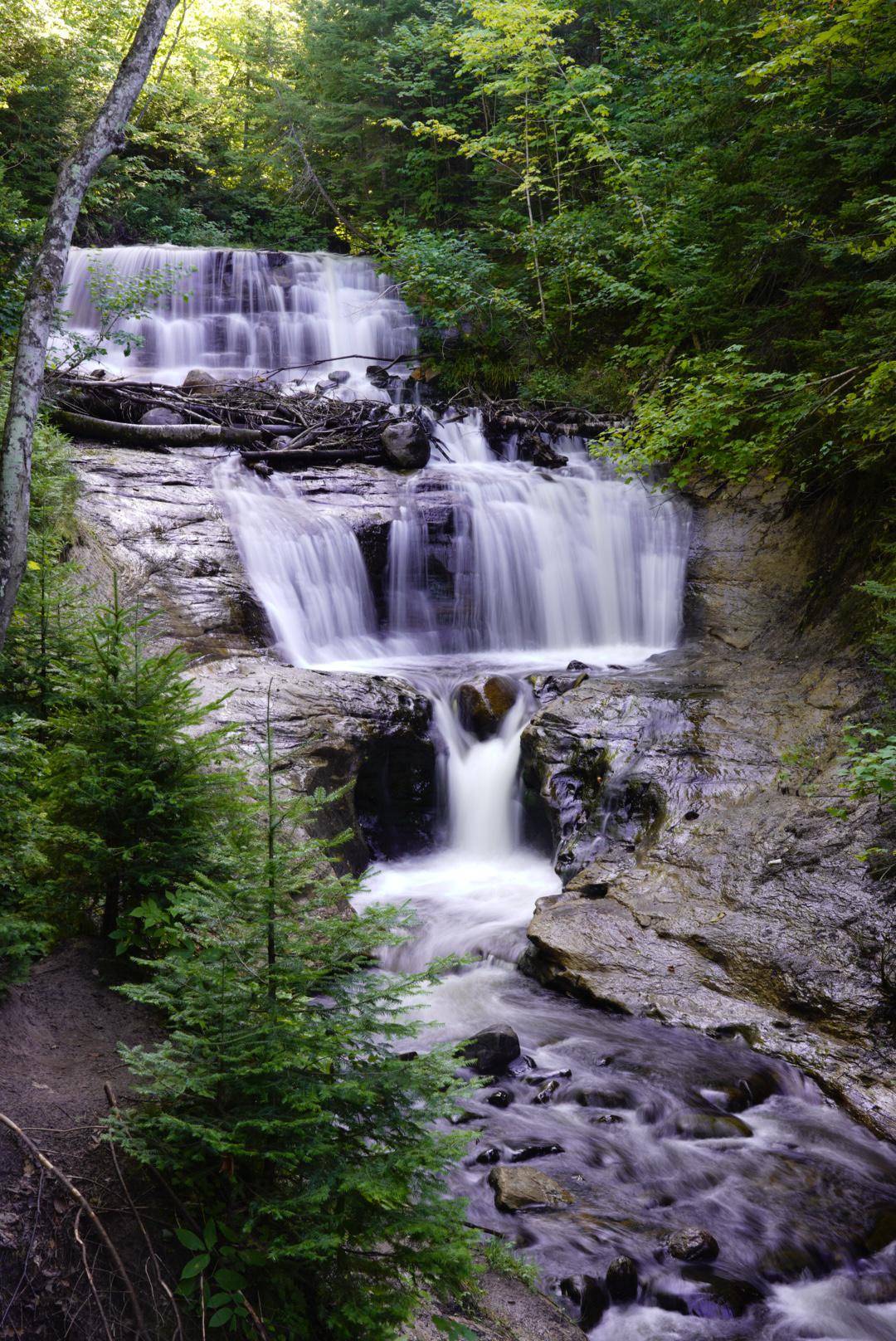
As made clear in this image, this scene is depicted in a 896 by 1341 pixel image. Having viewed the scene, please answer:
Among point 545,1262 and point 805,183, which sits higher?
point 805,183

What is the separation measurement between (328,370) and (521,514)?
23.3 feet

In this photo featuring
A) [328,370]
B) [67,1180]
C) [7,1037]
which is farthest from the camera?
[328,370]

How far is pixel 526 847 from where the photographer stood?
8336 mm

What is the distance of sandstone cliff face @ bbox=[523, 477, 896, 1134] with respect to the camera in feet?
17.0

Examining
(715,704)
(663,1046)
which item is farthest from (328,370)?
(663,1046)

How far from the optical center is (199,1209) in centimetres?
230

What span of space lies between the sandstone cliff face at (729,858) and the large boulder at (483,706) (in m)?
0.69

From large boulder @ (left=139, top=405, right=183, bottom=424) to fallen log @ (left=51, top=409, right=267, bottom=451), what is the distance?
523 millimetres

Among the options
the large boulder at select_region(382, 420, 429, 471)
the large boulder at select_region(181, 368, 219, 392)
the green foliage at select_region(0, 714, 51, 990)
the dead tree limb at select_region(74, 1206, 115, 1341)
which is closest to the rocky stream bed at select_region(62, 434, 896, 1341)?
the dead tree limb at select_region(74, 1206, 115, 1341)

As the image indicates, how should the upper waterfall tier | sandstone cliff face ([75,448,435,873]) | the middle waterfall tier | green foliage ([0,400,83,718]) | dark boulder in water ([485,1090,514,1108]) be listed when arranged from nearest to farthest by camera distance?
green foliage ([0,400,83,718]) → dark boulder in water ([485,1090,514,1108]) → sandstone cliff face ([75,448,435,873]) → the middle waterfall tier → the upper waterfall tier

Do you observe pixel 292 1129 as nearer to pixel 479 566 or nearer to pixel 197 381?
pixel 479 566

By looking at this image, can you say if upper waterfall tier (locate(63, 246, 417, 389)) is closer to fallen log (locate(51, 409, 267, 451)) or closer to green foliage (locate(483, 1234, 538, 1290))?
fallen log (locate(51, 409, 267, 451))

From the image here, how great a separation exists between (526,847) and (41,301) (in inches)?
244

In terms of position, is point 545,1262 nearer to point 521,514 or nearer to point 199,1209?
point 199,1209
